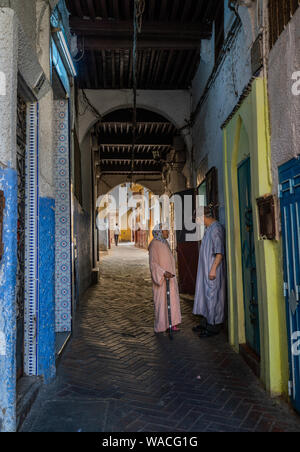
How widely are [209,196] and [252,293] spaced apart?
2.75 m

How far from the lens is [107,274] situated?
12727 mm

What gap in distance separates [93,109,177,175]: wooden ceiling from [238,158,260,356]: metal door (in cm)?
717

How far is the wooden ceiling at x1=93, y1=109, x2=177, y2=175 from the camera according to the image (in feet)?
35.6

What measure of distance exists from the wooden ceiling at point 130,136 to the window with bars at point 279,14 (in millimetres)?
7682

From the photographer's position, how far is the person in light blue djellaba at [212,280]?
490 cm

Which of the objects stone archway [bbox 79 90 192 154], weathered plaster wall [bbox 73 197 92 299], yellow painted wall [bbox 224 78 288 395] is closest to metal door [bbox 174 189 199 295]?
stone archway [bbox 79 90 192 154]

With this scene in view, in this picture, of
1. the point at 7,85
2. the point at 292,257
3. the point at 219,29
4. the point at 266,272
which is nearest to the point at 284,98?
the point at 292,257

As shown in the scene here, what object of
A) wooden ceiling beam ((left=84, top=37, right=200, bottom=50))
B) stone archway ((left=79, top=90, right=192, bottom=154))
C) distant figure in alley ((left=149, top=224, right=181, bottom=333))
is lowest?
distant figure in alley ((left=149, top=224, right=181, bottom=333))

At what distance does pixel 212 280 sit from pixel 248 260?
37.5 inches

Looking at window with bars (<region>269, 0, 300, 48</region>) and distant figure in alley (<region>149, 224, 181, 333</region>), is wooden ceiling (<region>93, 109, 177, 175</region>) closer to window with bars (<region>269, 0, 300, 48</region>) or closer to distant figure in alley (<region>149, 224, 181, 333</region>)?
distant figure in alley (<region>149, 224, 181, 333</region>)

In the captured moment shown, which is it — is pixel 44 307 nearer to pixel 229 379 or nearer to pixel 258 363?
pixel 229 379

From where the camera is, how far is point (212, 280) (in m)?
4.94

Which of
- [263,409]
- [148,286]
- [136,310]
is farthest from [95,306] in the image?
[263,409]

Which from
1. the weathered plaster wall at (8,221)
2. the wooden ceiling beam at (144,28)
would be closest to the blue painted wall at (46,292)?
the weathered plaster wall at (8,221)
